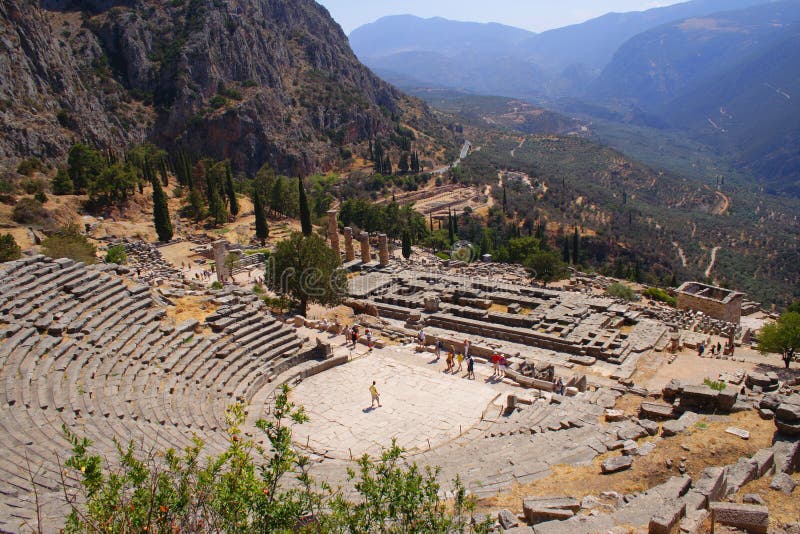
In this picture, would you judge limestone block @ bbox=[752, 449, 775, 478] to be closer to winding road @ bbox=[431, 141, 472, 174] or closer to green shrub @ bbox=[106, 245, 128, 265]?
green shrub @ bbox=[106, 245, 128, 265]

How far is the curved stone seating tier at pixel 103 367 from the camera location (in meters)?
10.7

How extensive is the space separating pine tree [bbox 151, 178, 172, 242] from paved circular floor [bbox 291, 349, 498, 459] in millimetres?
33826

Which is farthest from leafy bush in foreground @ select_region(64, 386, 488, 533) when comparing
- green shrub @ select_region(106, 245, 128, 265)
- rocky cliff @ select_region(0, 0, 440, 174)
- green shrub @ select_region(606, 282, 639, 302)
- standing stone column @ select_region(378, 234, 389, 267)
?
rocky cliff @ select_region(0, 0, 440, 174)

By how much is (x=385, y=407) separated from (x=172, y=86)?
321ft

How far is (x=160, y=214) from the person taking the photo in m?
49.2

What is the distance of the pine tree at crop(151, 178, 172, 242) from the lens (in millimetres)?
48531

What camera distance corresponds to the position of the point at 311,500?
7.20m

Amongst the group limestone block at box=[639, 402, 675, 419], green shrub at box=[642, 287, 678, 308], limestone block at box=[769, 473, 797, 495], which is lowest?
green shrub at box=[642, 287, 678, 308]

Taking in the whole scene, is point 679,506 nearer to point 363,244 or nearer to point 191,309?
point 191,309

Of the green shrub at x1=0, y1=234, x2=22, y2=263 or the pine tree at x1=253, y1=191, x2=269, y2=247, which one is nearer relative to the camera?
the green shrub at x1=0, y1=234, x2=22, y2=263

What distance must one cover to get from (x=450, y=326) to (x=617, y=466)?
17.2 metres

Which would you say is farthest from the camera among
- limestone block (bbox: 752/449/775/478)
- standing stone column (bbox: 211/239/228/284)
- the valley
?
standing stone column (bbox: 211/239/228/284)

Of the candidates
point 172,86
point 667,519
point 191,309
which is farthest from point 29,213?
point 172,86

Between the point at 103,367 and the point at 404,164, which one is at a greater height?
the point at 404,164
